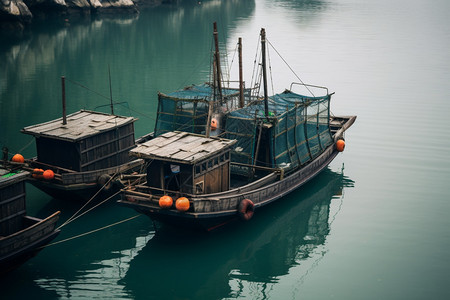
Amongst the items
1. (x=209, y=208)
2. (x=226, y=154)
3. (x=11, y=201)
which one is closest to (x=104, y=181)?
(x=209, y=208)

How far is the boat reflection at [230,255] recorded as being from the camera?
741 inches

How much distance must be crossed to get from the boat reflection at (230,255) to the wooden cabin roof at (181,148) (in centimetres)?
366

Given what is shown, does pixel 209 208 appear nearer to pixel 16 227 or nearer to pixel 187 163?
pixel 187 163

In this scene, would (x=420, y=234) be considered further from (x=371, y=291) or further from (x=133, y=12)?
(x=133, y=12)

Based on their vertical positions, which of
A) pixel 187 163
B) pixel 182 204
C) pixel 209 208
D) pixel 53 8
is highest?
pixel 53 8

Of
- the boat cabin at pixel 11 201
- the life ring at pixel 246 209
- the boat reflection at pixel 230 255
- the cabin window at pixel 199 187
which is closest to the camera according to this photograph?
the boat cabin at pixel 11 201

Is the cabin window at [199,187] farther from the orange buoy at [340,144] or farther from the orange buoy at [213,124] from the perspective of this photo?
the orange buoy at [340,144]

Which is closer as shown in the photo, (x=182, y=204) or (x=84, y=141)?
(x=182, y=204)

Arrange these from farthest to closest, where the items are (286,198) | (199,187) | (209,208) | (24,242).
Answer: (286,198)
(199,187)
(209,208)
(24,242)

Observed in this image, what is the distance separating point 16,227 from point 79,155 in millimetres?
5058

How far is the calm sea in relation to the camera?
754 inches

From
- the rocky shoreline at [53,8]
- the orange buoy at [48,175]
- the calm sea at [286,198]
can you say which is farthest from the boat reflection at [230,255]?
the rocky shoreline at [53,8]

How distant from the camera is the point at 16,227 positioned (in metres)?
18.2

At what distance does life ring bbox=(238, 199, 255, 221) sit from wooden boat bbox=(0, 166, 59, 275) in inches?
289
